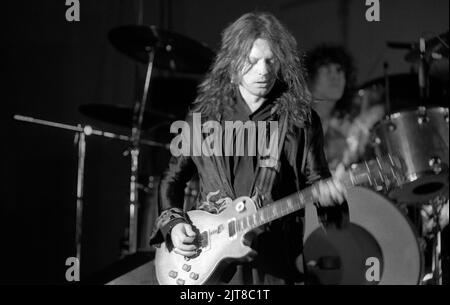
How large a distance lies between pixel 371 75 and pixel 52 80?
1.82 metres

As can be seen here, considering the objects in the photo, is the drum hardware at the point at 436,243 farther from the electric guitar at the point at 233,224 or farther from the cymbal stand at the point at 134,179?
the cymbal stand at the point at 134,179

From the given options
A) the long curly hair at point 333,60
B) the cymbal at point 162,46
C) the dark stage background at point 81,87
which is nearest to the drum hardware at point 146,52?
the cymbal at point 162,46

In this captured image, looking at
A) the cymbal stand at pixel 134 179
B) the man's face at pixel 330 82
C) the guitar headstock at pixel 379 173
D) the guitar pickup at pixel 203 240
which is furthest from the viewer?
the man's face at pixel 330 82

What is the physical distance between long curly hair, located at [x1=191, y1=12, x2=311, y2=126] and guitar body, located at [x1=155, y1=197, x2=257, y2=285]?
12.7 inches

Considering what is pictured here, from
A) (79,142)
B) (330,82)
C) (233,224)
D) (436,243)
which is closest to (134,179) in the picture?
(79,142)

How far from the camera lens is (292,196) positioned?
5.27ft

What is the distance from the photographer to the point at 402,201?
9.00ft

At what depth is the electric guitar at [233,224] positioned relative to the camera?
5.16 ft

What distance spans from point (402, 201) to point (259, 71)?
1.42 metres

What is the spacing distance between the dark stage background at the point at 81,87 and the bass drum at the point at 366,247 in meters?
0.88

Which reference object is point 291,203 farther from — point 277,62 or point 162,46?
point 162,46

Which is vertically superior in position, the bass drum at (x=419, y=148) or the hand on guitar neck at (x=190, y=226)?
the bass drum at (x=419, y=148)
